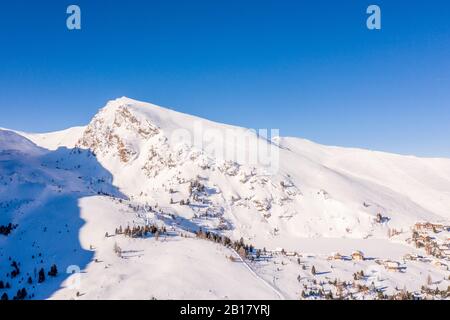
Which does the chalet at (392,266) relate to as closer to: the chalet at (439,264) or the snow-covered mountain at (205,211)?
the snow-covered mountain at (205,211)

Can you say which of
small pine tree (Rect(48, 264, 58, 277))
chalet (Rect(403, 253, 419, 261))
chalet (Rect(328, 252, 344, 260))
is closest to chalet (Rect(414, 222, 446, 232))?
chalet (Rect(403, 253, 419, 261))

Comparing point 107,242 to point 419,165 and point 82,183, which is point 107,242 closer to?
point 82,183

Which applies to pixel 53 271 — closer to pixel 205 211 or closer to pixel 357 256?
pixel 205 211

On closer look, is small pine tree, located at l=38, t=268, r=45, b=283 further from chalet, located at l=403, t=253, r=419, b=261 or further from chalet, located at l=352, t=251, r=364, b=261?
chalet, located at l=403, t=253, r=419, b=261

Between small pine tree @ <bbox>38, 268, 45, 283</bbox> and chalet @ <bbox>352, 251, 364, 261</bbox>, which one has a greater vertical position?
small pine tree @ <bbox>38, 268, 45, 283</bbox>

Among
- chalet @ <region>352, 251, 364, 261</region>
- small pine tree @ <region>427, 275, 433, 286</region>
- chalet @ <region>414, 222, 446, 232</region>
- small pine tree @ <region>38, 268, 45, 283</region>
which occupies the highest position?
chalet @ <region>414, 222, 446, 232</region>

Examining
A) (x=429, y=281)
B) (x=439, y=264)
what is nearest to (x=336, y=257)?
(x=429, y=281)

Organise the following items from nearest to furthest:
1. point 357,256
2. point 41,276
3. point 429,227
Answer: point 41,276 → point 357,256 → point 429,227

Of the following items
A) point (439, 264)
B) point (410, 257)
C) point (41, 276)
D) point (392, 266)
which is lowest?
point (439, 264)
